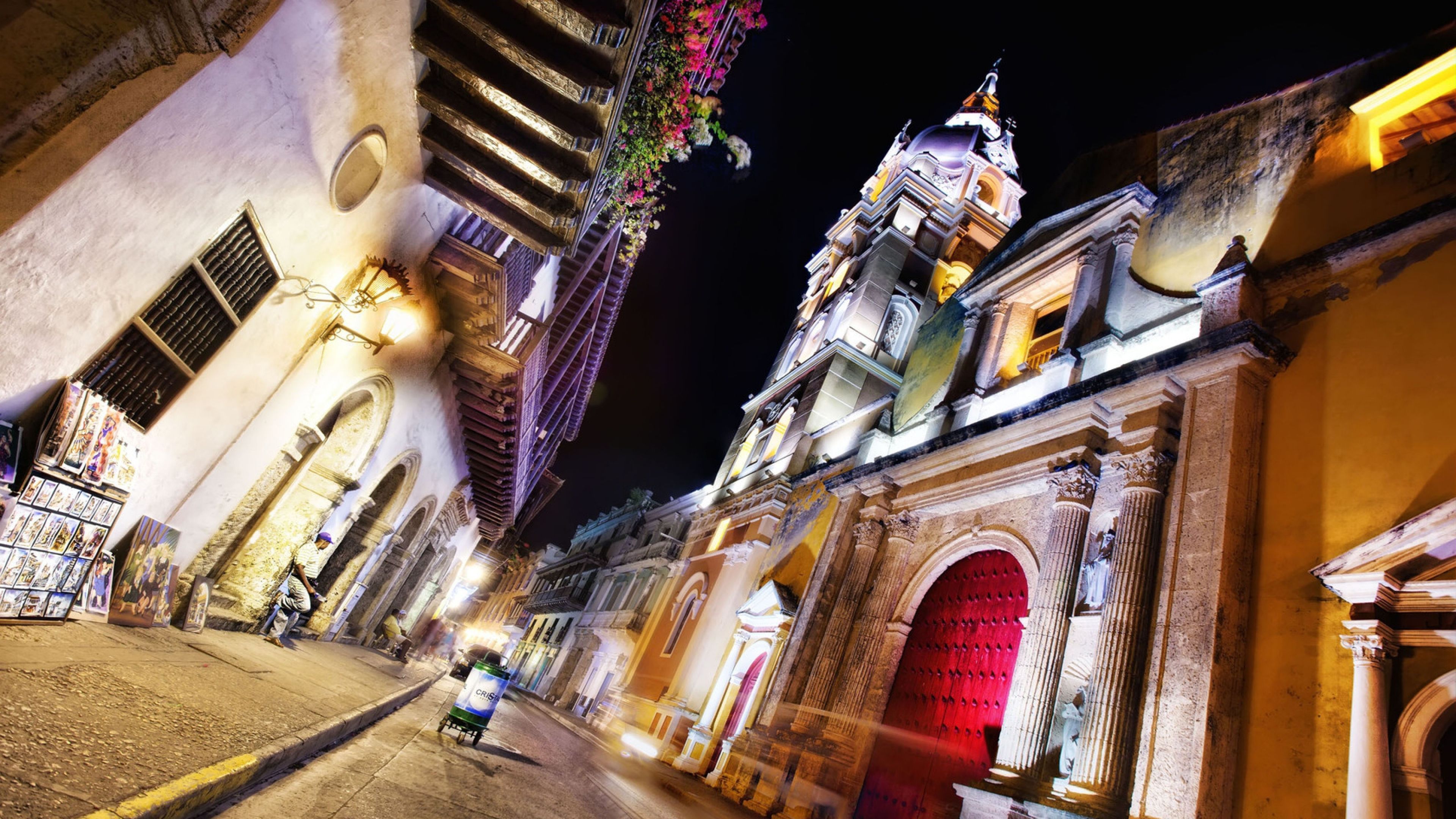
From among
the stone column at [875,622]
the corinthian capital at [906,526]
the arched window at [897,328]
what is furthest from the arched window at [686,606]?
the arched window at [897,328]

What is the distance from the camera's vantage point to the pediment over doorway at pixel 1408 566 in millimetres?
4949

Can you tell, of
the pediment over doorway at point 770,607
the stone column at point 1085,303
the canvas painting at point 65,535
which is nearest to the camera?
the canvas painting at point 65,535

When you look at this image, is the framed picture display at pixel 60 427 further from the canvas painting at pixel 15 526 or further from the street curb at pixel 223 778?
the street curb at pixel 223 778

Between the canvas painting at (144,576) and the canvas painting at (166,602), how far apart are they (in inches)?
0.6

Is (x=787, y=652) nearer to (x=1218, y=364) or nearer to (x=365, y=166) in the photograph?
(x=1218, y=364)

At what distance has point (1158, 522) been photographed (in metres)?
7.26

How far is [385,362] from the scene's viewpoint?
9.08 metres

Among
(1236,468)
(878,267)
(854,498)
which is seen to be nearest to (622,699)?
(854,498)

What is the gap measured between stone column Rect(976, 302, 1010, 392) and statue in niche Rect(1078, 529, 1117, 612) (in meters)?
4.50

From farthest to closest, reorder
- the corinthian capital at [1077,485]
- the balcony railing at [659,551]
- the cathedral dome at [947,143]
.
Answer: the cathedral dome at [947,143] → the balcony railing at [659,551] → the corinthian capital at [1077,485]

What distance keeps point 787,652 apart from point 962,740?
12.4ft

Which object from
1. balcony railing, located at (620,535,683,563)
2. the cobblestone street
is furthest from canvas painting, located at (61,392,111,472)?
balcony railing, located at (620,535,683,563)

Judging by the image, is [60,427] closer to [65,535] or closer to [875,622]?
[65,535]

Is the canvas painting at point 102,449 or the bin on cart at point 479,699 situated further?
the bin on cart at point 479,699
